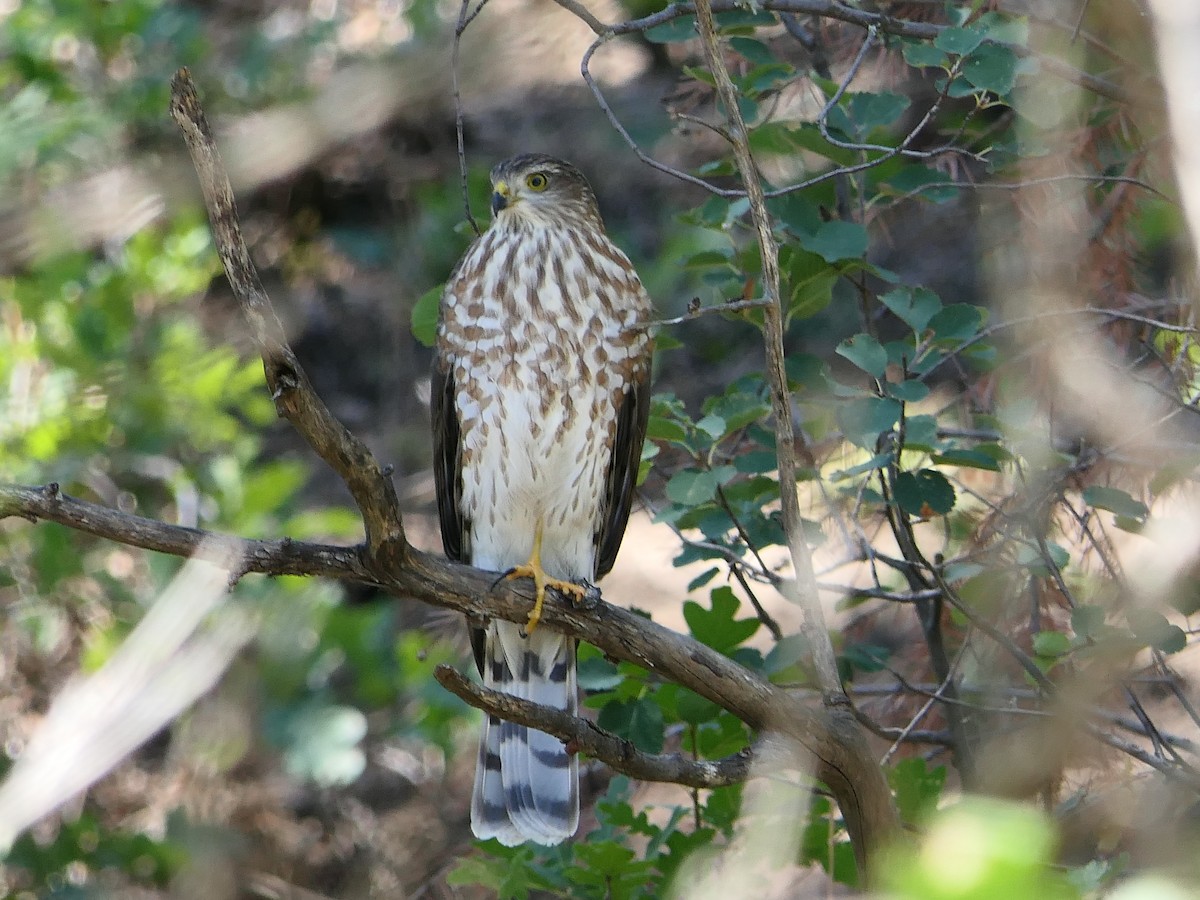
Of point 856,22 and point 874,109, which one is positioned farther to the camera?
point 874,109

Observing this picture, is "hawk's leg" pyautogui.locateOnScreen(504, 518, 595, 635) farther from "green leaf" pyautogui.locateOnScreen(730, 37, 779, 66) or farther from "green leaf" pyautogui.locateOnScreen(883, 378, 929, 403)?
"green leaf" pyautogui.locateOnScreen(730, 37, 779, 66)

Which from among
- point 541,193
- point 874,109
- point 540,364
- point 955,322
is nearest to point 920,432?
point 955,322

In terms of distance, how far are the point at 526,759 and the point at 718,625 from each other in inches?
34.4

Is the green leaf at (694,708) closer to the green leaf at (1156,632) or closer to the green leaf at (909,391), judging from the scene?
the green leaf at (909,391)

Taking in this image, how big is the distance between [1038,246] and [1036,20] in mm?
A: 440

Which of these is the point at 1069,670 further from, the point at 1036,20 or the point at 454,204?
the point at 454,204

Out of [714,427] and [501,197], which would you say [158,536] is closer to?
[714,427]

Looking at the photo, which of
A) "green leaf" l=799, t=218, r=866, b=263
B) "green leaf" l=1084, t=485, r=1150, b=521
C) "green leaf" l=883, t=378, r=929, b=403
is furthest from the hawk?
"green leaf" l=1084, t=485, r=1150, b=521

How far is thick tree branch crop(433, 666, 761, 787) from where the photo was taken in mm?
2266

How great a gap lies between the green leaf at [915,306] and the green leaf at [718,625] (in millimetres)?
662

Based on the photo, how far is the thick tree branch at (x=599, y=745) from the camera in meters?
2.27

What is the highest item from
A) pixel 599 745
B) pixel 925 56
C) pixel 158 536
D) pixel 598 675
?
pixel 925 56

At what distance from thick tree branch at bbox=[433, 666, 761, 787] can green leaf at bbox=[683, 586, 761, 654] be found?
50 centimetres

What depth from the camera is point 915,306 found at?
2832 millimetres
